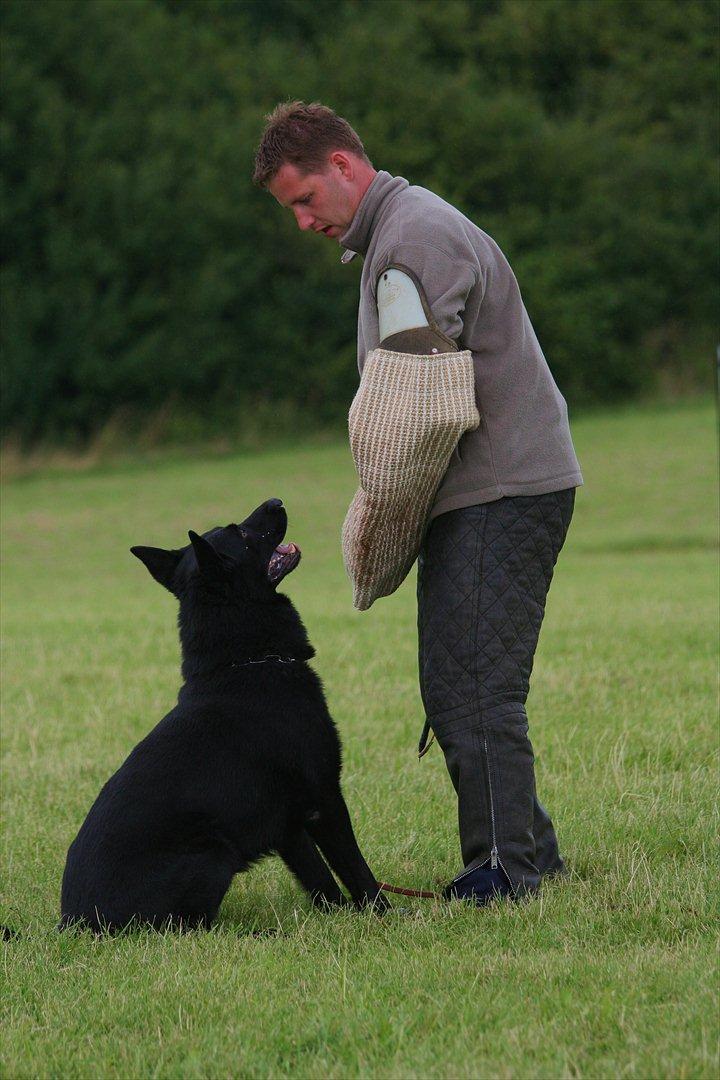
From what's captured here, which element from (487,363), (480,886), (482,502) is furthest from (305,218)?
(480,886)

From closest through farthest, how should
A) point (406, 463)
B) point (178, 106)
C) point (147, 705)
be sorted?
1. point (406, 463)
2. point (147, 705)
3. point (178, 106)

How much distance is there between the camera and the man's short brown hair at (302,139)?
11.3ft

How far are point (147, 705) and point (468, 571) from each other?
153 inches

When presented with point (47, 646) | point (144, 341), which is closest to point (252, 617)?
point (47, 646)

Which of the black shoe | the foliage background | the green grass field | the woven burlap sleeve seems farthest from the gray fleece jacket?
the foliage background

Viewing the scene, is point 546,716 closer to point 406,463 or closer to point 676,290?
point 406,463

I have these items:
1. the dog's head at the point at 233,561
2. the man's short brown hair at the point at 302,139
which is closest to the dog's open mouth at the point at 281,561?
A: the dog's head at the point at 233,561

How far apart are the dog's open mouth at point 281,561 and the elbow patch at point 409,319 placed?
0.84m

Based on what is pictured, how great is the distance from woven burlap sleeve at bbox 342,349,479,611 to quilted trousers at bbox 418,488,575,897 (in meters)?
0.20

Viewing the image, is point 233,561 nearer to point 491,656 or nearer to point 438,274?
point 491,656

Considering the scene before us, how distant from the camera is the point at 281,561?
3.91 m

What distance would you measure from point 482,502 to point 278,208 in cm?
2569

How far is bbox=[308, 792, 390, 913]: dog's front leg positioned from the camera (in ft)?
11.7

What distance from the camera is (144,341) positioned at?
2523cm
